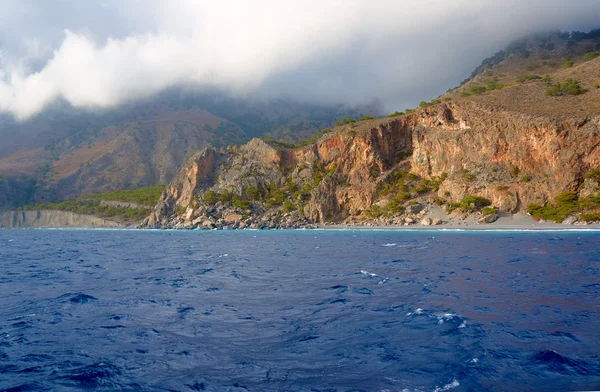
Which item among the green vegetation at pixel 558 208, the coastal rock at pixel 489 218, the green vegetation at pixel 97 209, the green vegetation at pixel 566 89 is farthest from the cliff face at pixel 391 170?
the green vegetation at pixel 97 209

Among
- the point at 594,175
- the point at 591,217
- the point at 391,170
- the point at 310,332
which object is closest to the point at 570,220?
the point at 591,217

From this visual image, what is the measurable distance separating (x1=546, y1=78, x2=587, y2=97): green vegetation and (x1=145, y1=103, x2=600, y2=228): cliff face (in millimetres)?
13346

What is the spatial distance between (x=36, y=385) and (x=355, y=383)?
22.1 feet

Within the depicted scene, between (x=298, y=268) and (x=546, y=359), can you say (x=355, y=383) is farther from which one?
(x=298, y=268)

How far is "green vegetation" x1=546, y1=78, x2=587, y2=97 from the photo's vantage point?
9100 cm

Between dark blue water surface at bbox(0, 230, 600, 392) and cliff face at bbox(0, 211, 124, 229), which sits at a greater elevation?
cliff face at bbox(0, 211, 124, 229)

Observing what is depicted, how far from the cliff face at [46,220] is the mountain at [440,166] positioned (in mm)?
40881

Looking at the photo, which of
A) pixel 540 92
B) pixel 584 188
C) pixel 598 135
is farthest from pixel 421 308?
pixel 540 92

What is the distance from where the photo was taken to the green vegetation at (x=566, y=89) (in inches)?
3583

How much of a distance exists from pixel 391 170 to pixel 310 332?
103 meters

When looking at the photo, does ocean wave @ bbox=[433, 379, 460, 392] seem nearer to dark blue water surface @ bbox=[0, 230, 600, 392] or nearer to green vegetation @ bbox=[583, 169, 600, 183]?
dark blue water surface @ bbox=[0, 230, 600, 392]

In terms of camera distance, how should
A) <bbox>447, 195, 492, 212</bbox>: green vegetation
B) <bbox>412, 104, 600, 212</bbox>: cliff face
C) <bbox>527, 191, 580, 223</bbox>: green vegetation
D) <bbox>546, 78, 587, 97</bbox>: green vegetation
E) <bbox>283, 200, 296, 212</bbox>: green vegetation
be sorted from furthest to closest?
<bbox>283, 200, 296, 212</bbox>: green vegetation → <bbox>546, 78, 587, 97</bbox>: green vegetation → <bbox>447, 195, 492, 212</bbox>: green vegetation → <bbox>412, 104, 600, 212</bbox>: cliff face → <bbox>527, 191, 580, 223</bbox>: green vegetation

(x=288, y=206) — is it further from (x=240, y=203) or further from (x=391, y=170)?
(x=391, y=170)

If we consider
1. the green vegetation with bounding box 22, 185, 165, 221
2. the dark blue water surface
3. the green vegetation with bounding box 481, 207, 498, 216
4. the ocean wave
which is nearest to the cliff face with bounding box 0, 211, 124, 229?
the green vegetation with bounding box 22, 185, 165, 221
